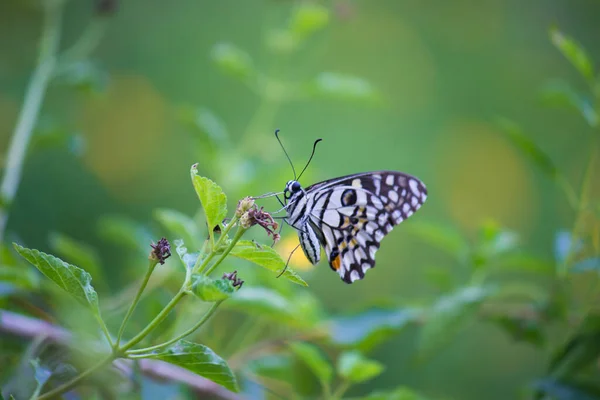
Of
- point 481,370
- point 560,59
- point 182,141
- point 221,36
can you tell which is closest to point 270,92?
point 182,141

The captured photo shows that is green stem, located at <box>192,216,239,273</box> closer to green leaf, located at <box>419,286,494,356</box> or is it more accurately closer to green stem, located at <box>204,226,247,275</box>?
green stem, located at <box>204,226,247,275</box>

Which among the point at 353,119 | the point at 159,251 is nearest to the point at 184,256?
the point at 159,251

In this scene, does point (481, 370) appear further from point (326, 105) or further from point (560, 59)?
point (560, 59)

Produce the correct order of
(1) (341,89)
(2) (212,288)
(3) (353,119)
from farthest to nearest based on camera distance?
1. (3) (353,119)
2. (1) (341,89)
3. (2) (212,288)

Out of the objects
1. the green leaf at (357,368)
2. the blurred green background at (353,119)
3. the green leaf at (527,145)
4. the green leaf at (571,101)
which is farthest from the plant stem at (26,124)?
the green leaf at (571,101)

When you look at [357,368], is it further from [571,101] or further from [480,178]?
[480,178]

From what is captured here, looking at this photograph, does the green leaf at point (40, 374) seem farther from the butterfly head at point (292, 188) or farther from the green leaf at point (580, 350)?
the green leaf at point (580, 350)

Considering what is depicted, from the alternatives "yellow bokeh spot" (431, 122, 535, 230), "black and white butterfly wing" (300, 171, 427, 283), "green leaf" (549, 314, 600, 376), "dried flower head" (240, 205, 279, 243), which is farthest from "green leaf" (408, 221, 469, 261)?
"yellow bokeh spot" (431, 122, 535, 230)
